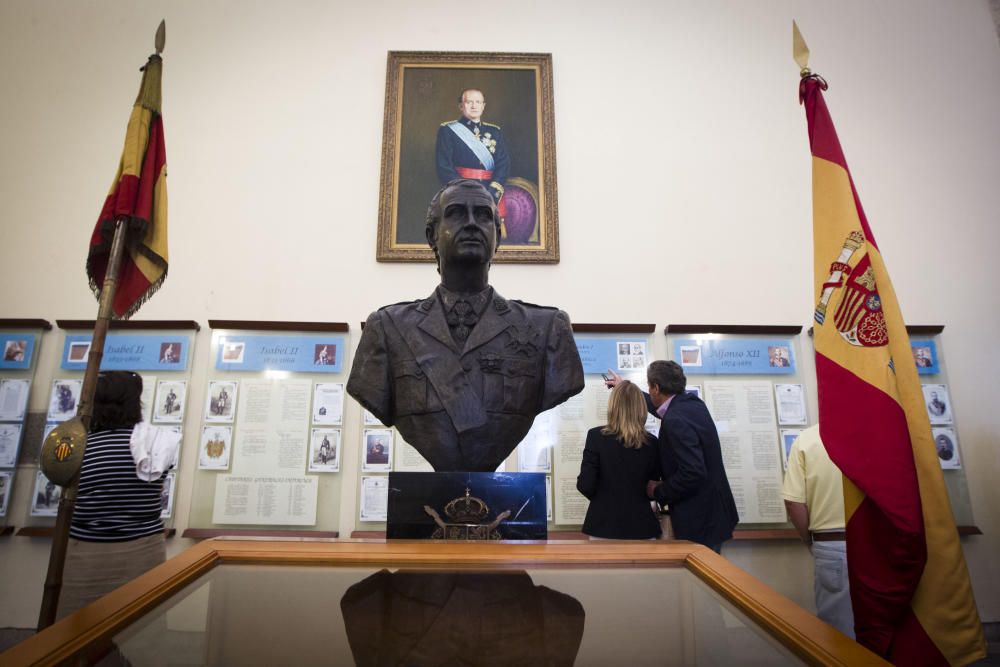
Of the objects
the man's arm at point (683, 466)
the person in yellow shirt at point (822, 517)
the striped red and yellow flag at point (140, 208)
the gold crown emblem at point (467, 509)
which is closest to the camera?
the gold crown emblem at point (467, 509)

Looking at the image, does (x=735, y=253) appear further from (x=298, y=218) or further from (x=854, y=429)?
(x=298, y=218)

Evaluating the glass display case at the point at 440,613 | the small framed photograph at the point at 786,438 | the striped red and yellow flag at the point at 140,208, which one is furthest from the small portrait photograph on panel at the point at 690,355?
the striped red and yellow flag at the point at 140,208

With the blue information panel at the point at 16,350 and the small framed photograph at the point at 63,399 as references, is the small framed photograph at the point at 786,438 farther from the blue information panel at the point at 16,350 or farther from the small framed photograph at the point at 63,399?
the blue information panel at the point at 16,350

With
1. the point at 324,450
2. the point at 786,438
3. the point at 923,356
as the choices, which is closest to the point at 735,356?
the point at 786,438

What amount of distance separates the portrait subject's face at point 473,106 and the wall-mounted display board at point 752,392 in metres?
2.36

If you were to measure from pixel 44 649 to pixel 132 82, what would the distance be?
5245 millimetres

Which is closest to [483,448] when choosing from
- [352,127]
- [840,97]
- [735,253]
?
[735,253]

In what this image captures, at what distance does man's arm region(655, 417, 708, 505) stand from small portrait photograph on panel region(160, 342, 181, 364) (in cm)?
335

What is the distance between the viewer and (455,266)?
2.30 m

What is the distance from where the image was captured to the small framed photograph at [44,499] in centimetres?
378

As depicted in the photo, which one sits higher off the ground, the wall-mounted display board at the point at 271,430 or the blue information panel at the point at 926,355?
the blue information panel at the point at 926,355

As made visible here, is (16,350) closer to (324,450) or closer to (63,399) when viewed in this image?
(63,399)

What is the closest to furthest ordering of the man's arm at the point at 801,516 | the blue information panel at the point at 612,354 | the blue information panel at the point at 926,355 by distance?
the man's arm at the point at 801,516 → the blue information panel at the point at 612,354 → the blue information panel at the point at 926,355

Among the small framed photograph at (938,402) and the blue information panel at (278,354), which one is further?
the small framed photograph at (938,402)
